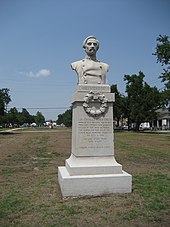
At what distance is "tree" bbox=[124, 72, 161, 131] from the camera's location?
53812mm

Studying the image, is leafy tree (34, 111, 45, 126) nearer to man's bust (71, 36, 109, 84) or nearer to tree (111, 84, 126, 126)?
tree (111, 84, 126, 126)

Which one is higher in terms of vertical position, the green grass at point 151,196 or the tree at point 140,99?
the tree at point 140,99

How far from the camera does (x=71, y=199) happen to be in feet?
20.2

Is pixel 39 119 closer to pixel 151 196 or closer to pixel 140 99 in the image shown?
pixel 140 99

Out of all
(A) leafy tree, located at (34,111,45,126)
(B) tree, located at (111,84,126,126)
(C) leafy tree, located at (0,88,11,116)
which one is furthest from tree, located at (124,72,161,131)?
(A) leafy tree, located at (34,111,45,126)

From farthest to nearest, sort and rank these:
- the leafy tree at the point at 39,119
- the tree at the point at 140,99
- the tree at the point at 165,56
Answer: the leafy tree at the point at 39,119, the tree at the point at 140,99, the tree at the point at 165,56

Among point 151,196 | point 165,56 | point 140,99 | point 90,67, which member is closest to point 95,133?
point 90,67

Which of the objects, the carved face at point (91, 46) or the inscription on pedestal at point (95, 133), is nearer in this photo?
the inscription on pedestal at point (95, 133)

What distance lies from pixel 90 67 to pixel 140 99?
4823 centimetres

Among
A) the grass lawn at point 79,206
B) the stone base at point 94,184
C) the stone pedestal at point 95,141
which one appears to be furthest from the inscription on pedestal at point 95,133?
the grass lawn at point 79,206

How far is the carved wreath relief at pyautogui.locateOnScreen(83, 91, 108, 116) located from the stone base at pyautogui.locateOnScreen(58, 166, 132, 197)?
154 cm

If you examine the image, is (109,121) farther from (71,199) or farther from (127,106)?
(127,106)

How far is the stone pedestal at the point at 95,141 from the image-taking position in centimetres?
A: 658

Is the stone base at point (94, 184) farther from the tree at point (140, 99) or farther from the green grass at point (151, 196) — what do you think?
the tree at point (140, 99)
